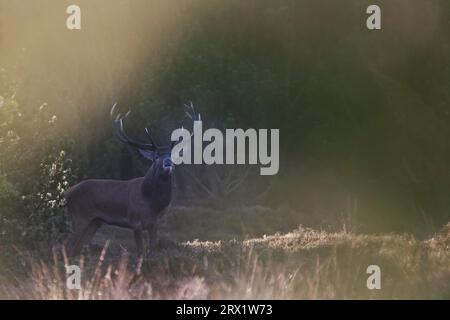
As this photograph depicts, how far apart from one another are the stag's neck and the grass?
1039mm

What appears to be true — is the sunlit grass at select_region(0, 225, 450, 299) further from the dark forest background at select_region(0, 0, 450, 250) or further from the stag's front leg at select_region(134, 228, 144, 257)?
the dark forest background at select_region(0, 0, 450, 250)

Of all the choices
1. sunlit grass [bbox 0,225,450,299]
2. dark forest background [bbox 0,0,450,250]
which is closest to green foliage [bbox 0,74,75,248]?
sunlit grass [bbox 0,225,450,299]

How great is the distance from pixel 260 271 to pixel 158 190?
15.4 feet

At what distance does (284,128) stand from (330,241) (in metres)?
10.9

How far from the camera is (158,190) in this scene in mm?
15594

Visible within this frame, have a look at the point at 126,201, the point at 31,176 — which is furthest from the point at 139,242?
the point at 31,176

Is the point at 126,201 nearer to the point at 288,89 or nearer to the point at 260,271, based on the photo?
the point at 260,271

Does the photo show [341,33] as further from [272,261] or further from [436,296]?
[436,296]

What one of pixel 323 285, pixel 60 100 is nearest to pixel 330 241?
pixel 323 285

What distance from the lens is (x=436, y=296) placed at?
11023 millimetres

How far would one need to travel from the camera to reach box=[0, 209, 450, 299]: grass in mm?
10523

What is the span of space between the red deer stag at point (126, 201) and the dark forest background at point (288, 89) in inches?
279
